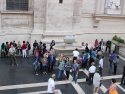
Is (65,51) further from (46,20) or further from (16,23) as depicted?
(16,23)

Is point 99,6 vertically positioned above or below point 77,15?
above

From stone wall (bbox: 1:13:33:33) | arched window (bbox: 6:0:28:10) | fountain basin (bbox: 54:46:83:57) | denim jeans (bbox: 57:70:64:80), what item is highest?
arched window (bbox: 6:0:28:10)

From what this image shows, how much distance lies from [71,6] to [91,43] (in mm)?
4153

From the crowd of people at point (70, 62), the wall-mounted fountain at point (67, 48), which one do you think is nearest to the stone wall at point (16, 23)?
the crowd of people at point (70, 62)

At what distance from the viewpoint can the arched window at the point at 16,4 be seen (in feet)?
52.9

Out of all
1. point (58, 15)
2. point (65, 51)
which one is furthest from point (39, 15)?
point (65, 51)

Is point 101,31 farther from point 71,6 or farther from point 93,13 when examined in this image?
point 71,6

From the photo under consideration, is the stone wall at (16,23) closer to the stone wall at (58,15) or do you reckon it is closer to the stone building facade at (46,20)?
the stone building facade at (46,20)

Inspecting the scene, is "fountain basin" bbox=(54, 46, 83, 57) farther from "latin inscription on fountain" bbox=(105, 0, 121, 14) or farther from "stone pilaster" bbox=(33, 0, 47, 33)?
"latin inscription on fountain" bbox=(105, 0, 121, 14)

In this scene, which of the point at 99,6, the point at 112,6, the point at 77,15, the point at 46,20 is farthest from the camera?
the point at 112,6

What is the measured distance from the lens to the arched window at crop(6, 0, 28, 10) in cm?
1612

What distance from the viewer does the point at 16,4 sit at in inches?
640

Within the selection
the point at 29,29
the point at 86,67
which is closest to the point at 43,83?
the point at 86,67

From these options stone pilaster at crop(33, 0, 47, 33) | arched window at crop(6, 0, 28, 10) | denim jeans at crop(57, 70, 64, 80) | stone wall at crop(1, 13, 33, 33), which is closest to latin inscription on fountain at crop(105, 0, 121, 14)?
stone pilaster at crop(33, 0, 47, 33)
